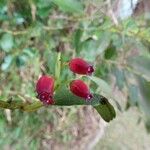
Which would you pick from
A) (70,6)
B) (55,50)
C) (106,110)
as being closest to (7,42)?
(55,50)

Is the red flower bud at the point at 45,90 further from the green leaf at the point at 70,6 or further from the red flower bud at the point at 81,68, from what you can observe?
the green leaf at the point at 70,6

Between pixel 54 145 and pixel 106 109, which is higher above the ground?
pixel 106 109

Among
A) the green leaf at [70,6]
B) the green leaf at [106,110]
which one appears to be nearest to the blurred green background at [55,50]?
the green leaf at [70,6]

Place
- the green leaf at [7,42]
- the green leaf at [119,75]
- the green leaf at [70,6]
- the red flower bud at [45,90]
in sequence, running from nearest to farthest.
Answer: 1. the red flower bud at [45,90]
2. the green leaf at [70,6]
3. the green leaf at [119,75]
4. the green leaf at [7,42]

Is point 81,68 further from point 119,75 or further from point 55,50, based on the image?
point 55,50

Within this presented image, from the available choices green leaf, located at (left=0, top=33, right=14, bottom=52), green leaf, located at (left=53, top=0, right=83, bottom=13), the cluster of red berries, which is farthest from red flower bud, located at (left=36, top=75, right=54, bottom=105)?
green leaf, located at (left=0, top=33, right=14, bottom=52)

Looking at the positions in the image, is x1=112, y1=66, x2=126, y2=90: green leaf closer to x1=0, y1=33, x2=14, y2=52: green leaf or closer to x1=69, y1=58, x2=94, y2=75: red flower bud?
x1=0, y1=33, x2=14, y2=52: green leaf

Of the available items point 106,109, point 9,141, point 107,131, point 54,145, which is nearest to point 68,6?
point 106,109

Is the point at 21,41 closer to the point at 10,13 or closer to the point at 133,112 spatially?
the point at 10,13
